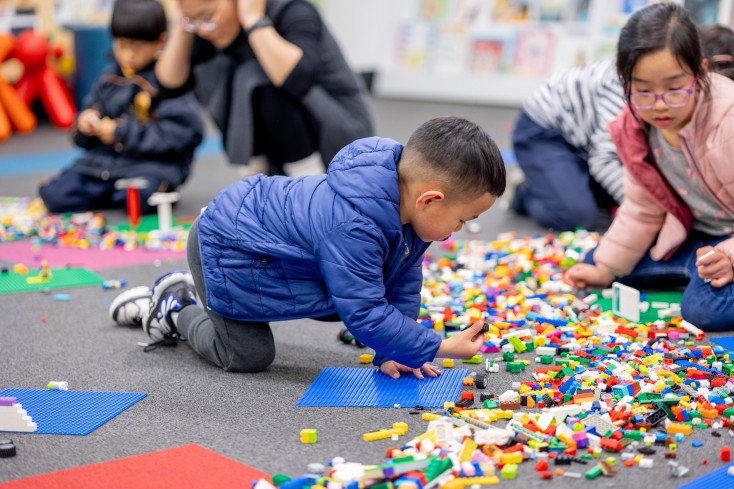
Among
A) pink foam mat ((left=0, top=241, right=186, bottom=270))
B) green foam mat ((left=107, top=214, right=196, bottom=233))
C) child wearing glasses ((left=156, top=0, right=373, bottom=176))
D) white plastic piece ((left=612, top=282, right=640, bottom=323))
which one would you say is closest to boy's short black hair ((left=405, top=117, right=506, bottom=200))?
white plastic piece ((left=612, top=282, right=640, bottom=323))

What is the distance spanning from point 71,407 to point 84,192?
1977 millimetres

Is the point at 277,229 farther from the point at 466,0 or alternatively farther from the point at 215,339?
the point at 466,0

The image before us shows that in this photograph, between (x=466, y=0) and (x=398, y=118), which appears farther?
(x=466, y=0)

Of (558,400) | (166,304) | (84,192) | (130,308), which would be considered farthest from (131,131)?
(558,400)

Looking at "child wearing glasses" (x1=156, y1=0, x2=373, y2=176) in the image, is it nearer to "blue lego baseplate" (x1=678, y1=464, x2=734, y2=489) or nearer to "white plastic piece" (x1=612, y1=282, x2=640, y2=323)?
"white plastic piece" (x1=612, y1=282, x2=640, y2=323)

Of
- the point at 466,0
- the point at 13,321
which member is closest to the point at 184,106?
the point at 13,321

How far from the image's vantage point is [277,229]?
169cm

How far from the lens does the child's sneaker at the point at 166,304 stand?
6.41ft

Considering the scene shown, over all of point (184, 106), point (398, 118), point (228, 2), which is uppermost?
point (228, 2)

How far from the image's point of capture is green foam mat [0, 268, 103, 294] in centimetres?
241

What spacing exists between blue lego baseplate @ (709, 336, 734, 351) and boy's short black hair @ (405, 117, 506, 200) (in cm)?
71

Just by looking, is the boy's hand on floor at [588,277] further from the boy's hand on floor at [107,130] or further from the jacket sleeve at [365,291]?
the boy's hand on floor at [107,130]

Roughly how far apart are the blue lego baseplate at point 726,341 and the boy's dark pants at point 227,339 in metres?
0.85

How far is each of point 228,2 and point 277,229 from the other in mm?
1504
